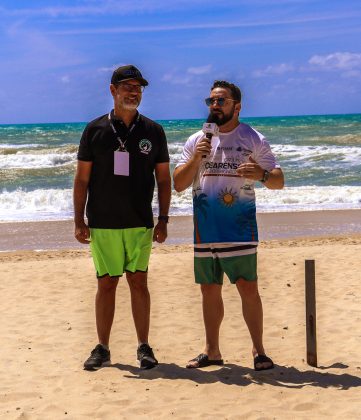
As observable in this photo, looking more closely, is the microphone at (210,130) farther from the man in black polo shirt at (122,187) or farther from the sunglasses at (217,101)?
the man in black polo shirt at (122,187)

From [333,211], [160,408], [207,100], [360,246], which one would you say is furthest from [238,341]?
[333,211]

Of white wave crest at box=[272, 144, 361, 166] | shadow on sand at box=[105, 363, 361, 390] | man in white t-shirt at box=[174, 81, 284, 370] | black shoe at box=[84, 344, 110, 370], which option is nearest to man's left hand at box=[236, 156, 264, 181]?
man in white t-shirt at box=[174, 81, 284, 370]

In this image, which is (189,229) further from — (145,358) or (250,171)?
(250,171)

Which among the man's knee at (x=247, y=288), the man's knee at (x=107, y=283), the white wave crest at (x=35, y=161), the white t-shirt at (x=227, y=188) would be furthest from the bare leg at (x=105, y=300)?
the white wave crest at (x=35, y=161)

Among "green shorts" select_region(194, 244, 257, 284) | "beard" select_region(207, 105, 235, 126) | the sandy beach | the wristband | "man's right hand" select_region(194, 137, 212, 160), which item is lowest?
the sandy beach

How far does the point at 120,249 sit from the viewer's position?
5.22 metres

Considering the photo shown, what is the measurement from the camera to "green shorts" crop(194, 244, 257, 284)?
5.05 metres

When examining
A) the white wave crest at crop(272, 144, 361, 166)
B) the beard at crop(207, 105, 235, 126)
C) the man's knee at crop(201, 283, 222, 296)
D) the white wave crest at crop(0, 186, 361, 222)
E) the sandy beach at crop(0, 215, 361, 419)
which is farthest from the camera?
the white wave crest at crop(272, 144, 361, 166)

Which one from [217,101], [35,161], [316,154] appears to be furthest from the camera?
[35,161]

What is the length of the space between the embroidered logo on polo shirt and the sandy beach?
1.47 meters

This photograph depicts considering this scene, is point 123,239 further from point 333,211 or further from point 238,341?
point 333,211

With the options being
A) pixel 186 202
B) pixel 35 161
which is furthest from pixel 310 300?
pixel 35 161

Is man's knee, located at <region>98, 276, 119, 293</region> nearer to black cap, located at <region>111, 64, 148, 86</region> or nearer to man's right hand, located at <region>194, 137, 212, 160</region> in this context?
man's right hand, located at <region>194, 137, 212, 160</region>

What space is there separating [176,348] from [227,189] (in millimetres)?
1660
